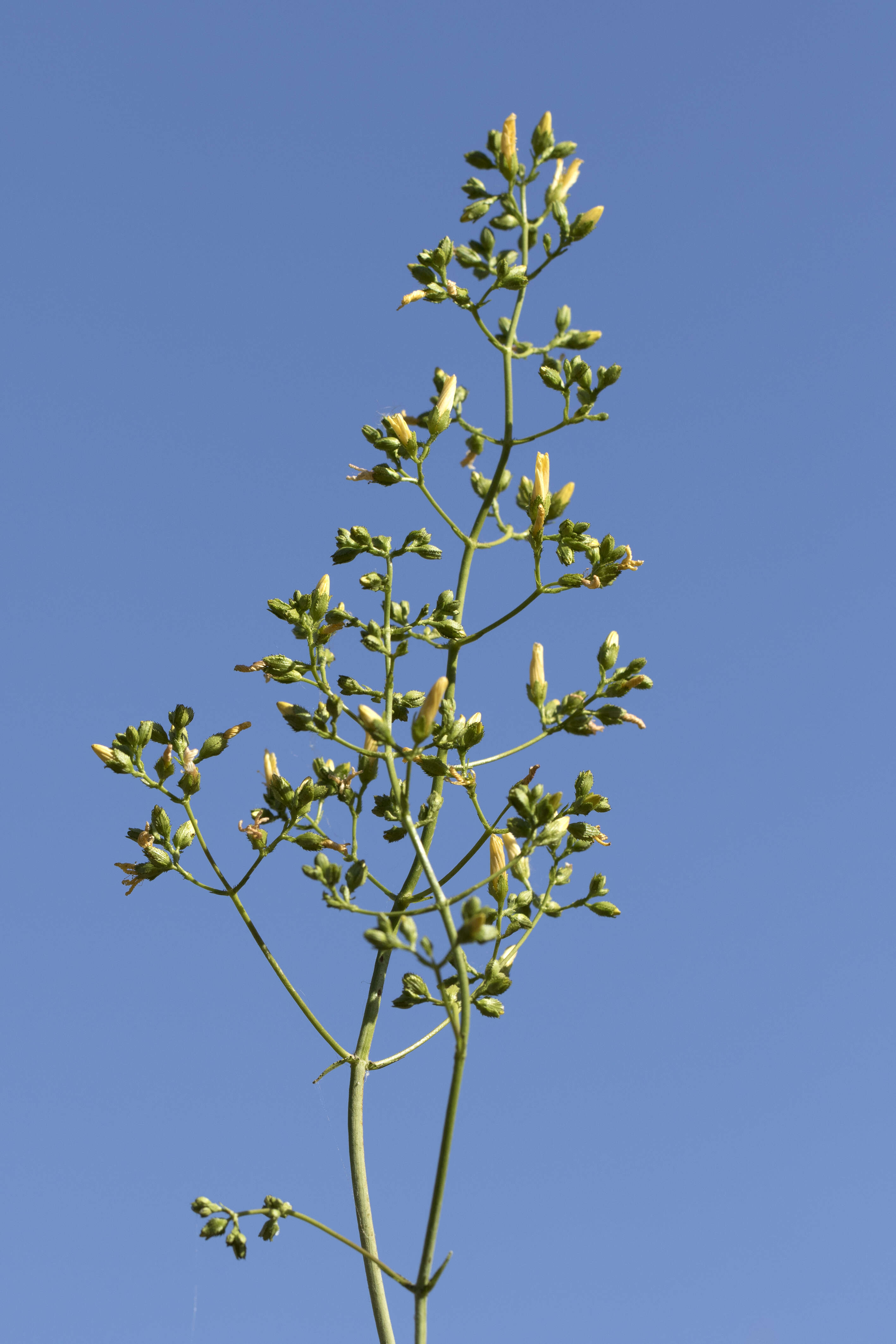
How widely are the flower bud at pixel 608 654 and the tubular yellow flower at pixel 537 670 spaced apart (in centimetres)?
18

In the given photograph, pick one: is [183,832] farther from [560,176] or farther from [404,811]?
[560,176]

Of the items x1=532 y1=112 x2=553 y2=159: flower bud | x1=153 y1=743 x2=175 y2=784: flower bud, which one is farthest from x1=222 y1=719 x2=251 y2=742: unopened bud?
x1=532 y1=112 x2=553 y2=159: flower bud

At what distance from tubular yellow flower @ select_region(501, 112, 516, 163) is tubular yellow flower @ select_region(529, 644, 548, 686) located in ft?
4.39

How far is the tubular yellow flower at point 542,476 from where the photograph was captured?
3.10m

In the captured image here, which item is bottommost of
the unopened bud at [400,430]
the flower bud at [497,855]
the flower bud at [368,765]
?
the flower bud at [497,855]

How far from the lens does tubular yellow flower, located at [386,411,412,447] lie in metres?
3.14

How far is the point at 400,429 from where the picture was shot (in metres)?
3.15

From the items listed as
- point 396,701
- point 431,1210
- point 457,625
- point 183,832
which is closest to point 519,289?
point 457,625

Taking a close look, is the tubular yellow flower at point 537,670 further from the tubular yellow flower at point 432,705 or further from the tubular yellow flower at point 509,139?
the tubular yellow flower at point 509,139

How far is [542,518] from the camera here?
3.10m

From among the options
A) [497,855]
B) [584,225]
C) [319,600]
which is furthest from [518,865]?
[584,225]

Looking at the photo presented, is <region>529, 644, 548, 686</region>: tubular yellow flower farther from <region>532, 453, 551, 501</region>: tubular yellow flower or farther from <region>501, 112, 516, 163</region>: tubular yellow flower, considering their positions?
<region>501, 112, 516, 163</region>: tubular yellow flower

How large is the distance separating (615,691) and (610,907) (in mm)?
551

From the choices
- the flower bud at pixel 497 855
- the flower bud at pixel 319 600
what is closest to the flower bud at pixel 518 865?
the flower bud at pixel 497 855
